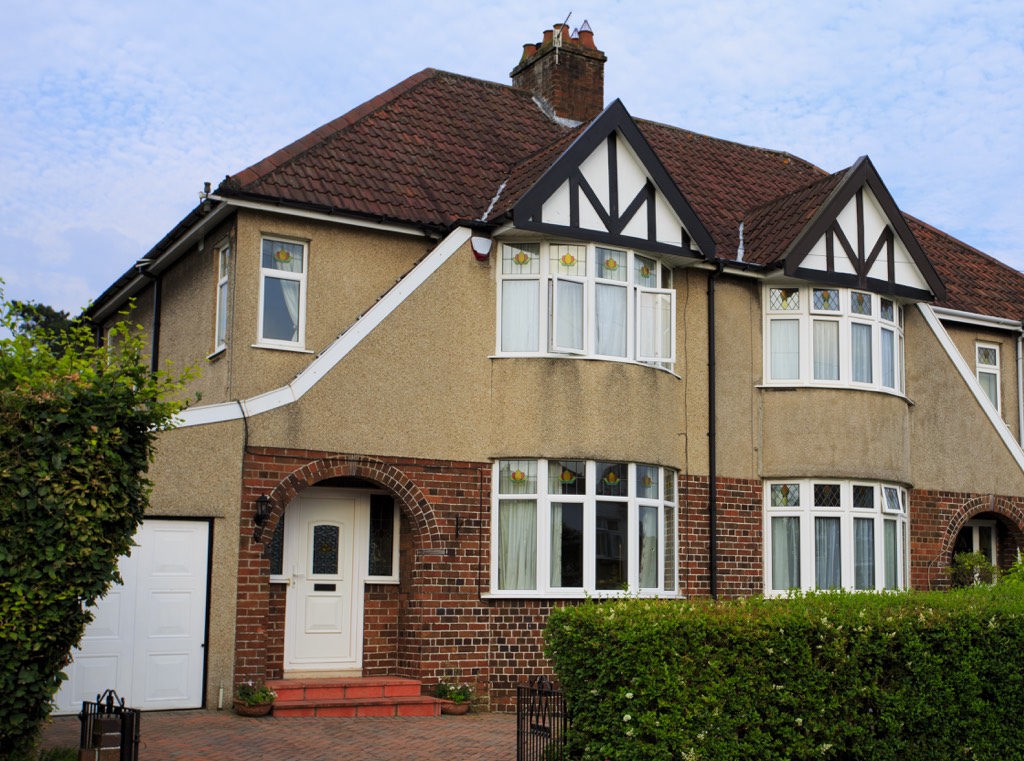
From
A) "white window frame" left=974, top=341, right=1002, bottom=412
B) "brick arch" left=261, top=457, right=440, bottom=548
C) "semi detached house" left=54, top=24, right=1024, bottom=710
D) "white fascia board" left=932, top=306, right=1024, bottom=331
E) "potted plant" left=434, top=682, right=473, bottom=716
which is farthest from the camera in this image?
"white window frame" left=974, top=341, right=1002, bottom=412

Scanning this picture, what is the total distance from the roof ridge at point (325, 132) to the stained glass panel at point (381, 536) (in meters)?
4.63

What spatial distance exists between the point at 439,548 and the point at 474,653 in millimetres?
1443

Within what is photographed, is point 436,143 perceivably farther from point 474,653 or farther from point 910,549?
point 910,549

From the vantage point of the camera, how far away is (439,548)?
16359 mm

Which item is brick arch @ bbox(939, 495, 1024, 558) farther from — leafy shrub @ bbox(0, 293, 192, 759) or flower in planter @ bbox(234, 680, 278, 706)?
leafy shrub @ bbox(0, 293, 192, 759)

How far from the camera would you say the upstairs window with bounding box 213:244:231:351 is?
1702 cm

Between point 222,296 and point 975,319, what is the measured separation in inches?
522

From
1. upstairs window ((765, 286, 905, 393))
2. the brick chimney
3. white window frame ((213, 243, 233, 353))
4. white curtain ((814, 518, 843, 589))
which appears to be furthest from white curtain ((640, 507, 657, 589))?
the brick chimney

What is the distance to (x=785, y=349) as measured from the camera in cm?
1934

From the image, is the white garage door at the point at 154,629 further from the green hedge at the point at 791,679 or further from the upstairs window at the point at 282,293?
the green hedge at the point at 791,679

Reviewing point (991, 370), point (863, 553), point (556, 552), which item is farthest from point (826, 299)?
point (556, 552)

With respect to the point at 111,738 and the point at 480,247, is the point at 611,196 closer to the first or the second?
the point at 480,247

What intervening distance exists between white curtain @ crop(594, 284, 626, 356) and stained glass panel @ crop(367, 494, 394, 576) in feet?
11.9

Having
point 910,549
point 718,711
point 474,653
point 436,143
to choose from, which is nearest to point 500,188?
point 436,143
